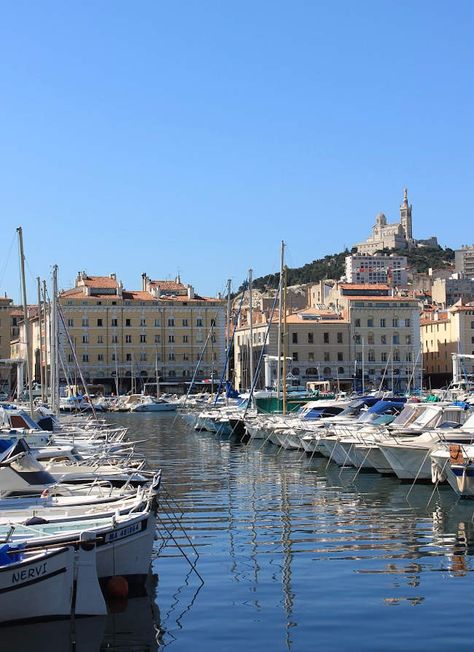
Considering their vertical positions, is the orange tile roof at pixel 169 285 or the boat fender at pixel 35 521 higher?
the orange tile roof at pixel 169 285

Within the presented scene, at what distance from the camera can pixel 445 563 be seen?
18141mm

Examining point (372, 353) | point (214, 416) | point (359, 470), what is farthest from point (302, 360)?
point (359, 470)

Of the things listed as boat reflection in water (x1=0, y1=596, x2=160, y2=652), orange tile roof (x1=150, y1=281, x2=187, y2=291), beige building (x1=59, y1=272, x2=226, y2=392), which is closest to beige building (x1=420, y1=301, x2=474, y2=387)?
beige building (x1=59, y1=272, x2=226, y2=392)

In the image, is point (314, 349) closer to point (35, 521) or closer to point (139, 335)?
point (139, 335)

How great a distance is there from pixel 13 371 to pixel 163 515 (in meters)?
124

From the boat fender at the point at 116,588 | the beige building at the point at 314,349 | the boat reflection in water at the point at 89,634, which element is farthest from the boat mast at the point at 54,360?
the beige building at the point at 314,349

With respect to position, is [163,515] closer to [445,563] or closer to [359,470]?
[445,563]

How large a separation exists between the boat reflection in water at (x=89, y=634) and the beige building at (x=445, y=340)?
108 meters

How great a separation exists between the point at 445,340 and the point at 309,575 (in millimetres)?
119594

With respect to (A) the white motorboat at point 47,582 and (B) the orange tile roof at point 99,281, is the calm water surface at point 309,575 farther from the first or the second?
(B) the orange tile roof at point 99,281

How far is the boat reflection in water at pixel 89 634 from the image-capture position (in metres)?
13.3

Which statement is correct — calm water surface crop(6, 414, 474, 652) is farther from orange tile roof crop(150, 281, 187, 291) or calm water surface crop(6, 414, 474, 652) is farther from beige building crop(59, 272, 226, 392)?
orange tile roof crop(150, 281, 187, 291)

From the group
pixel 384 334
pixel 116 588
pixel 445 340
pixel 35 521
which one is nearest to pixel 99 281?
pixel 384 334

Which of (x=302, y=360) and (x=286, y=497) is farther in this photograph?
(x=302, y=360)
